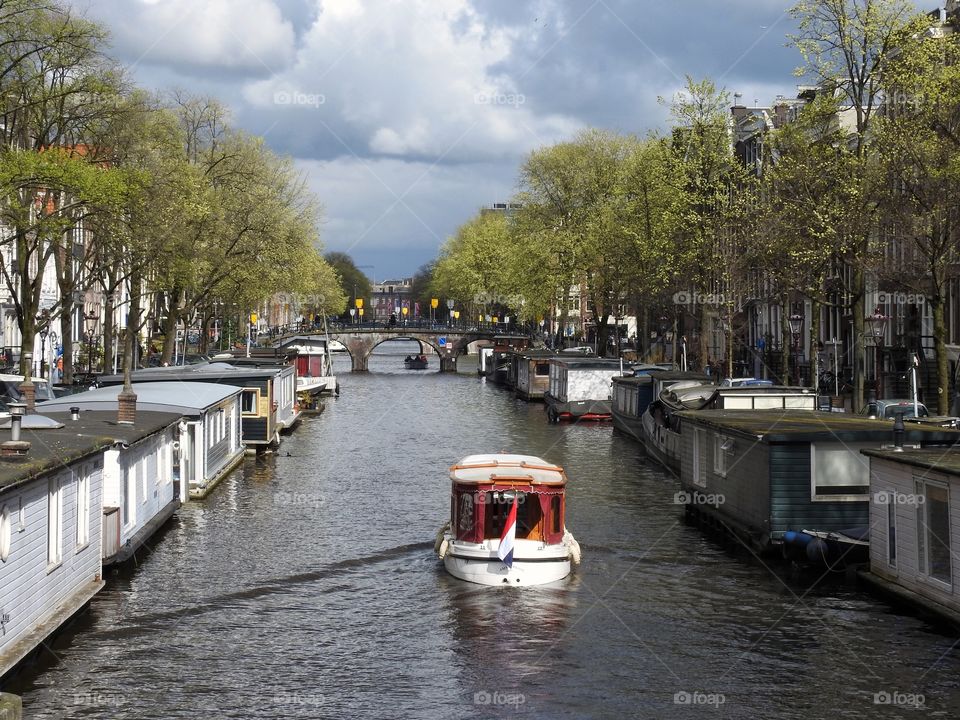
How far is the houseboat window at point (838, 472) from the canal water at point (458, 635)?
82.1 inches

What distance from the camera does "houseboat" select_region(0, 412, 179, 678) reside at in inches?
818

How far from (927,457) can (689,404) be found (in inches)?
862

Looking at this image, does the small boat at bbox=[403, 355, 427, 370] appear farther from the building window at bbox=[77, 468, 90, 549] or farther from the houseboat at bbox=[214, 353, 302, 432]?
the building window at bbox=[77, 468, 90, 549]

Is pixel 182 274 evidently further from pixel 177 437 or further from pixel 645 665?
pixel 645 665

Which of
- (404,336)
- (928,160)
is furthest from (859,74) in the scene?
(404,336)

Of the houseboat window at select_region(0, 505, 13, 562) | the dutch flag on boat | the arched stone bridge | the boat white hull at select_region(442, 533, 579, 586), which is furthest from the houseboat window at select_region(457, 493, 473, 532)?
the arched stone bridge

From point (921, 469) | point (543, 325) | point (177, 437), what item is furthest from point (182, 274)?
point (543, 325)

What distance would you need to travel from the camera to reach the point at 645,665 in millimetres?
23219

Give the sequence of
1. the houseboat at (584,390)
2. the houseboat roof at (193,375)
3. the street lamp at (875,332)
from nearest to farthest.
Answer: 1. the houseboat roof at (193,375)
2. the street lamp at (875,332)
3. the houseboat at (584,390)

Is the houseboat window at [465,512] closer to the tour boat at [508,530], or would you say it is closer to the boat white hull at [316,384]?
the tour boat at [508,530]

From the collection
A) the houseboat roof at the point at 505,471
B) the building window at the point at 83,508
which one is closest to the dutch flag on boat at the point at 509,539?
the houseboat roof at the point at 505,471

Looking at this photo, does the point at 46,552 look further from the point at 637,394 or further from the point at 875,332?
the point at 875,332

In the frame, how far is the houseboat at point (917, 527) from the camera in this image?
24.3 m

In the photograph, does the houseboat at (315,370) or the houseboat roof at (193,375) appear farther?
the houseboat at (315,370)
